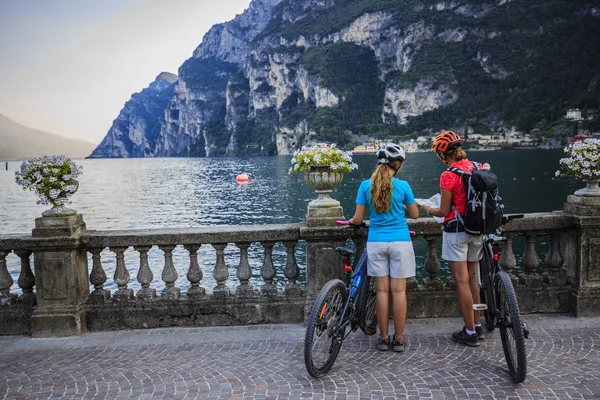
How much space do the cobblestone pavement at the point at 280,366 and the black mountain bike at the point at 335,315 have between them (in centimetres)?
20

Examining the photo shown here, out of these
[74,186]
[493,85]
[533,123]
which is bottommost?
[74,186]

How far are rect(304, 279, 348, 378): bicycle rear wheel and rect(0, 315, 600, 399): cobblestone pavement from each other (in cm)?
15

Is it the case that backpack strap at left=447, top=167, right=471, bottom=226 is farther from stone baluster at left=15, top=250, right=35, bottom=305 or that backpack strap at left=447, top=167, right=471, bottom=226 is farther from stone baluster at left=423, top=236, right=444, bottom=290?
stone baluster at left=15, top=250, right=35, bottom=305

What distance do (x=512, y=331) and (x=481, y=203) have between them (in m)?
1.21

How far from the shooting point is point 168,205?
55000mm

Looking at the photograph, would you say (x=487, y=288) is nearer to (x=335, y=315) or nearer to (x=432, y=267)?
(x=432, y=267)

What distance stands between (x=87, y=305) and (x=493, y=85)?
21037 centimetres

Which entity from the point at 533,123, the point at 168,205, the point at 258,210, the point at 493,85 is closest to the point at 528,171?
the point at 258,210

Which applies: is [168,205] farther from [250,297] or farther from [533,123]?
[533,123]

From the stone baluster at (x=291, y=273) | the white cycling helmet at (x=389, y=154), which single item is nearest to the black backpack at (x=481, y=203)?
the white cycling helmet at (x=389, y=154)

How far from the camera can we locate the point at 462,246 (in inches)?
197

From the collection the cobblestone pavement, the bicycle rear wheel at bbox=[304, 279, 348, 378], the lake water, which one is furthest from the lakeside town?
the bicycle rear wheel at bbox=[304, 279, 348, 378]

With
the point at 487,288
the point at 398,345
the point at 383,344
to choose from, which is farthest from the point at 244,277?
the point at 487,288

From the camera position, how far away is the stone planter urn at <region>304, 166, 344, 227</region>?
595cm
